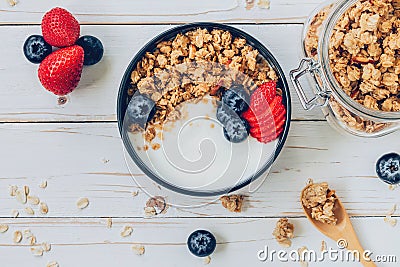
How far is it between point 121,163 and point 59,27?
0.95ft

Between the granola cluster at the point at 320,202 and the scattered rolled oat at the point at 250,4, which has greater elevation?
the scattered rolled oat at the point at 250,4

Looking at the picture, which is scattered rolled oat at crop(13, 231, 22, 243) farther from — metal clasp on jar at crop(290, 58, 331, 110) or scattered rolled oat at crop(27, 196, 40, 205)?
metal clasp on jar at crop(290, 58, 331, 110)

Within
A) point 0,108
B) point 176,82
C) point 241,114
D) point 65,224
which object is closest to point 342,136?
point 241,114

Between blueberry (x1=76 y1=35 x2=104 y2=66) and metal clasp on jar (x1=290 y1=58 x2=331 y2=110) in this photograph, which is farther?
blueberry (x1=76 y1=35 x2=104 y2=66)

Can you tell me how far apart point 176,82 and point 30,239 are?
435 millimetres

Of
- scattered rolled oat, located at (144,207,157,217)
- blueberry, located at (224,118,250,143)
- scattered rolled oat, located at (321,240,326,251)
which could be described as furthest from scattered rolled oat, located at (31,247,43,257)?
scattered rolled oat, located at (321,240,326,251)

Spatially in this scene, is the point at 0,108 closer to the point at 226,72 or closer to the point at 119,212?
the point at 119,212

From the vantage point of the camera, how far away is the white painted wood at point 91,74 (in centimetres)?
121

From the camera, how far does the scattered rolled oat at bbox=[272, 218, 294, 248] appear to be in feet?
3.89

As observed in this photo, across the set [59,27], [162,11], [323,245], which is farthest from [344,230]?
[59,27]

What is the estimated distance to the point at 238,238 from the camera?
121cm

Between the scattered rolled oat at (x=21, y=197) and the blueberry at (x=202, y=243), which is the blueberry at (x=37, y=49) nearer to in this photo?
the scattered rolled oat at (x=21, y=197)

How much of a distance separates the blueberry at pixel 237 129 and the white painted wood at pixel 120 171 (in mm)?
119

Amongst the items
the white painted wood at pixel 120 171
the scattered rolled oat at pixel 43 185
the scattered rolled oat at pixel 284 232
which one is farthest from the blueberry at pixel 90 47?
the scattered rolled oat at pixel 284 232
